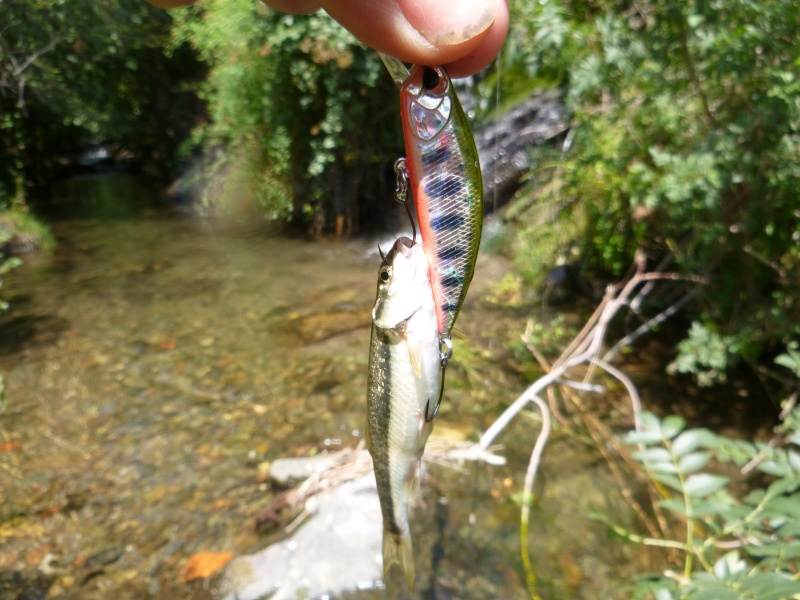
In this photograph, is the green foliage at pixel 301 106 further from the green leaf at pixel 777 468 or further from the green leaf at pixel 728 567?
the green leaf at pixel 728 567

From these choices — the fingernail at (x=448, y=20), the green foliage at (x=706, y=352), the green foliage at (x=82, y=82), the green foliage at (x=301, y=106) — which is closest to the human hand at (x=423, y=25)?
the fingernail at (x=448, y=20)

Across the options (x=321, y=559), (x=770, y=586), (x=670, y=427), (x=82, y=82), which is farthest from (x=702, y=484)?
(x=82, y=82)

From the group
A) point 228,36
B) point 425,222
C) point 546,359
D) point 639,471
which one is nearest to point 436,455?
point 639,471

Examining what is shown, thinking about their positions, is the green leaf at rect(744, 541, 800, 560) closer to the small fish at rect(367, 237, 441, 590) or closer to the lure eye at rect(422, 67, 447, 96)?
the small fish at rect(367, 237, 441, 590)

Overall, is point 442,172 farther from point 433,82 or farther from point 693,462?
point 693,462

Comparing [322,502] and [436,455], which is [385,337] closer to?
[322,502]

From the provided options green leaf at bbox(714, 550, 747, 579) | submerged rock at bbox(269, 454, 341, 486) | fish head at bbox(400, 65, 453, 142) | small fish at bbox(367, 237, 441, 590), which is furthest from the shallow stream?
fish head at bbox(400, 65, 453, 142)
